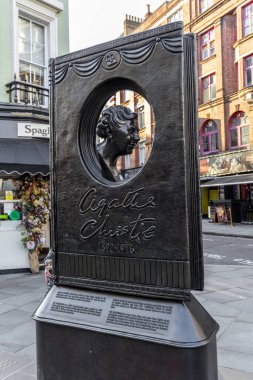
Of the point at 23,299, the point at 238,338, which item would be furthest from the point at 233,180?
the point at 238,338

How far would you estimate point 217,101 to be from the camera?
25797 mm

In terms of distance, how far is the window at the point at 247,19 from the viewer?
23.0m

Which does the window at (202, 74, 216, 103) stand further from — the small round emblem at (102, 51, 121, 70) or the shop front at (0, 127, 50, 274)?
the small round emblem at (102, 51, 121, 70)

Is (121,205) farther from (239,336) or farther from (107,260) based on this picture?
(239,336)

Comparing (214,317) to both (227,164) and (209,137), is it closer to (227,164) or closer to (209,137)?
(227,164)

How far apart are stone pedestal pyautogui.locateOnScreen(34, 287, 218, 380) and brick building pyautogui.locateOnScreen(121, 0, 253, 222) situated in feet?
60.4

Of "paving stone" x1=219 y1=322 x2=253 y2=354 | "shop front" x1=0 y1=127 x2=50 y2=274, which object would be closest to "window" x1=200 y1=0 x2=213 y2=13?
"shop front" x1=0 y1=127 x2=50 y2=274

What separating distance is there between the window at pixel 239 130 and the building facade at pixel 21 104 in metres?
16.4

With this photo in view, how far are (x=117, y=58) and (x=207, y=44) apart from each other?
26485mm

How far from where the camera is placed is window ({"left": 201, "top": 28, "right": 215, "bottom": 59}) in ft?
87.5

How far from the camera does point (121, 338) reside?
2.79 m

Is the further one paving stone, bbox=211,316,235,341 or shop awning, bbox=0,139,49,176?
shop awning, bbox=0,139,49,176

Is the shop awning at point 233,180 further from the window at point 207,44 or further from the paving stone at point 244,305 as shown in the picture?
the paving stone at point 244,305

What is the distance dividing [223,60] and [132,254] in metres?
25.2
